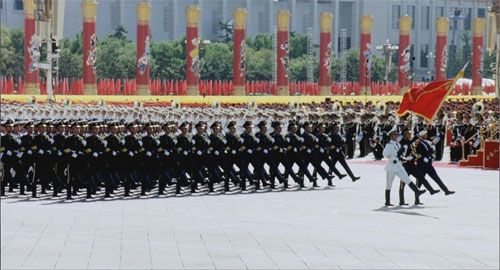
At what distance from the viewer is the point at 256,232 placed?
13.8 m

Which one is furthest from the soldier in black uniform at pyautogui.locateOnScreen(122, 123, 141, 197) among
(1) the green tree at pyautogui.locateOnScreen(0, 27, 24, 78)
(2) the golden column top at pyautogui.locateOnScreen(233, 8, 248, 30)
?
(1) the green tree at pyautogui.locateOnScreen(0, 27, 24, 78)

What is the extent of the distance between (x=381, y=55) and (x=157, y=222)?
63213mm

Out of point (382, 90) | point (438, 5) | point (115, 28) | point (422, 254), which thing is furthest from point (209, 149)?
point (438, 5)

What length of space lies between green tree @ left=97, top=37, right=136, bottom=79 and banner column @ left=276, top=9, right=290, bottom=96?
10809mm

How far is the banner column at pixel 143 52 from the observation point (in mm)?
50244

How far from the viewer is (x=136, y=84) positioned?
52375 mm

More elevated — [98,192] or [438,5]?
[438,5]

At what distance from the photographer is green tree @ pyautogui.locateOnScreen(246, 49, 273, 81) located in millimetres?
68375

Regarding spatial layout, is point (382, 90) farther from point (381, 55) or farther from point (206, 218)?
point (206, 218)

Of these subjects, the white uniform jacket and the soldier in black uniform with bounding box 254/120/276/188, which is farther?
the soldier in black uniform with bounding box 254/120/276/188

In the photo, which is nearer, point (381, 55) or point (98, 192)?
point (98, 192)

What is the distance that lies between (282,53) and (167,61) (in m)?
12.7

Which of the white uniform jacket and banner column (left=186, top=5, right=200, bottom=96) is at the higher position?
banner column (left=186, top=5, right=200, bottom=96)

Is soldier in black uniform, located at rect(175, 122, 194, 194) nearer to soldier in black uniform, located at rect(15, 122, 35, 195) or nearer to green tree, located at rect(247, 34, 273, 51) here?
soldier in black uniform, located at rect(15, 122, 35, 195)
